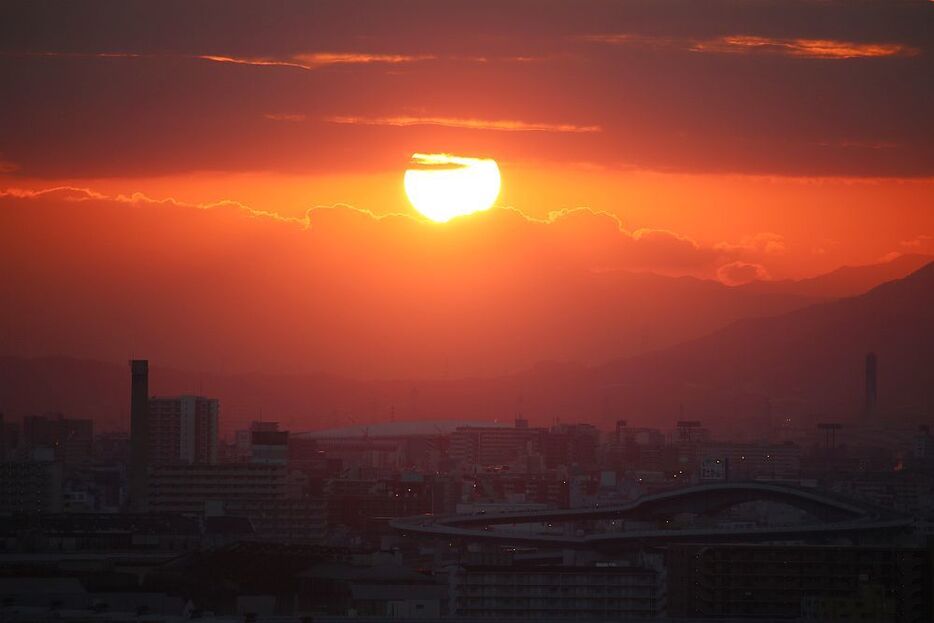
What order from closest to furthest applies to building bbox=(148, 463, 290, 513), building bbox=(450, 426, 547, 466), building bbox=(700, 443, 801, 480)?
1. building bbox=(148, 463, 290, 513)
2. building bbox=(700, 443, 801, 480)
3. building bbox=(450, 426, 547, 466)

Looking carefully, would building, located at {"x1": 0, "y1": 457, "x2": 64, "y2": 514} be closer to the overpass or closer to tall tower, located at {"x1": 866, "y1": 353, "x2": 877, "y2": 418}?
the overpass

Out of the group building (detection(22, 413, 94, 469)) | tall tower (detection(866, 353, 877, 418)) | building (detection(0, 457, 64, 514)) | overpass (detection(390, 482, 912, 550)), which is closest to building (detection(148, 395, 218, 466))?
building (detection(22, 413, 94, 469))

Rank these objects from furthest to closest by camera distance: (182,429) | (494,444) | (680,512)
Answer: (494,444) < (182,429) < (680,512)

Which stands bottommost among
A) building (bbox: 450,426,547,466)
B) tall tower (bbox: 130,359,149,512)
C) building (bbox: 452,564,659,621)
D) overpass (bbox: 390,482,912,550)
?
building (bbox: 452,564,659,621)

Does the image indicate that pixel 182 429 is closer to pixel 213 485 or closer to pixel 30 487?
pixel 213 485

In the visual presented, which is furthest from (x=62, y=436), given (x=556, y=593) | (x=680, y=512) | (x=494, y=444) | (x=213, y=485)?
Result: (x=556, y=593)

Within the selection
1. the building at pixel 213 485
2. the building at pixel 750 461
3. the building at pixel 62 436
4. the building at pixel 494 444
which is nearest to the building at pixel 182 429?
the building at pixel 62 436

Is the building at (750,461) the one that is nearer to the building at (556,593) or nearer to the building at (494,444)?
the building at (494,444)
